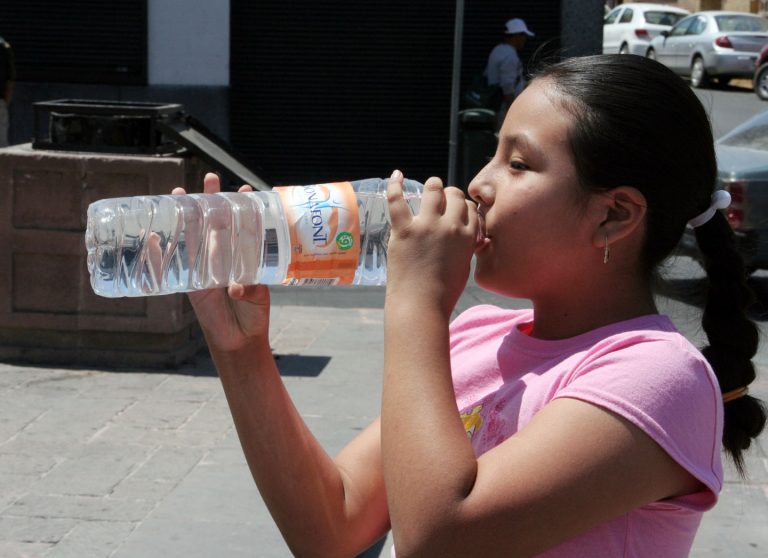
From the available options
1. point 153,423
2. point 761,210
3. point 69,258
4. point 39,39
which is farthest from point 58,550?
point 39,39

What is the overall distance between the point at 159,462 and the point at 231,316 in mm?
3345

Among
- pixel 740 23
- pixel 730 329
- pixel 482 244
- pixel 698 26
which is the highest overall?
pixel 482 244

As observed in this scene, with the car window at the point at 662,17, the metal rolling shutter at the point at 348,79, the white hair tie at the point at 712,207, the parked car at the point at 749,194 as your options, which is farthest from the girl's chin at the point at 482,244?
the car window at the point at 662,17

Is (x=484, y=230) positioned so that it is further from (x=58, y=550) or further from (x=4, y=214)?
(x=4, y=214)

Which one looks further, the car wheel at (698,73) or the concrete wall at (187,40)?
the car wheel at (698,73)

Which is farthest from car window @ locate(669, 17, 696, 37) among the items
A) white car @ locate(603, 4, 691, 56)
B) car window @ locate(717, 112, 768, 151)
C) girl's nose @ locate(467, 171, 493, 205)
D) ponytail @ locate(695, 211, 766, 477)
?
girl's nose @ locate(467, 171, 493, 205)

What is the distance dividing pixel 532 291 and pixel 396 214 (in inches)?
9.3

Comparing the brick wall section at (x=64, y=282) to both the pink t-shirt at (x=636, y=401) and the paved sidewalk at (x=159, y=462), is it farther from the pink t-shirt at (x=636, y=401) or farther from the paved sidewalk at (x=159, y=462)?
the pink t-shirt at (x=636, y=401)

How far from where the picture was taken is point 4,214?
22.4ft

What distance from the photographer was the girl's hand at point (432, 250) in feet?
5.63

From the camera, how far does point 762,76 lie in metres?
25.1

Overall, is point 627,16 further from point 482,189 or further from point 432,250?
point 432,250

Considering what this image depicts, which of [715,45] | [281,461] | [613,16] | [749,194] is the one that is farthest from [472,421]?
[613,16]

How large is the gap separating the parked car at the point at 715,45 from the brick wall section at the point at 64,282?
870 inches
